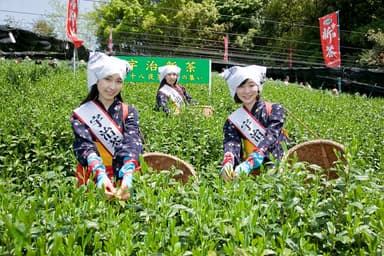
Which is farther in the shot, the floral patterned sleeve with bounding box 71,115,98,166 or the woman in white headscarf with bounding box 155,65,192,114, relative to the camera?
the woman in white headscarf with bounding box 155,65,192,114

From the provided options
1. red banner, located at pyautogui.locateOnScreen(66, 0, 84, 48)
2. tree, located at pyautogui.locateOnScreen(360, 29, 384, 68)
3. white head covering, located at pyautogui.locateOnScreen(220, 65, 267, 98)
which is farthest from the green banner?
tree, located at pyautogui.locateOnScreen(360, 29, 384, 68)

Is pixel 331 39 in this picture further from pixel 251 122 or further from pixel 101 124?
pixel 101 124

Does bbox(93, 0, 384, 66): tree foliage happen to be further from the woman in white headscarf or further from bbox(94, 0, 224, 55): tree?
the woman in white headscarf

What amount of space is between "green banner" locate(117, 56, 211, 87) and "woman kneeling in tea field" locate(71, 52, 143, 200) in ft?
23.3

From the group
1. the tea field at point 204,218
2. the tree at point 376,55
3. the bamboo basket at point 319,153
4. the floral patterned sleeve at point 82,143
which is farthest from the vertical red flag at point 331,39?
the tea field at point 204,218

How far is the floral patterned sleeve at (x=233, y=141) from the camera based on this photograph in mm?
3146

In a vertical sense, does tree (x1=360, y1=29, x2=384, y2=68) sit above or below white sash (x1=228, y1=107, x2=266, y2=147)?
above

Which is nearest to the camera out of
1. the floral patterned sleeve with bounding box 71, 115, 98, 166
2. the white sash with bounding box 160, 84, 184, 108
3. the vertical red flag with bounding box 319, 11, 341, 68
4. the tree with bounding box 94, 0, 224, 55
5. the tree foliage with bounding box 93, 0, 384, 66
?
the floral patterned sleeve with bounding box 71, 115, 98, 166

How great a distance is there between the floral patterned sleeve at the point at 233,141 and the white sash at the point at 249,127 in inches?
1.9

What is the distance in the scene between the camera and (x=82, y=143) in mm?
2812

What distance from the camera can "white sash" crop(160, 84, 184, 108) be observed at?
6.31m

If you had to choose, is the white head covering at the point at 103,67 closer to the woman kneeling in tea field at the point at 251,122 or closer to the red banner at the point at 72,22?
the woman kneeling in tea field at the point at 251,122

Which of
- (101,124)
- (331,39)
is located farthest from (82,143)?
(331,39)

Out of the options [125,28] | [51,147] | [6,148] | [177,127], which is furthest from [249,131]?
[125,28]
